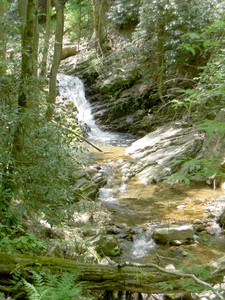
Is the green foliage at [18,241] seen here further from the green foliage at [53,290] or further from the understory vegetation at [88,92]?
the green foliage at [53,290]

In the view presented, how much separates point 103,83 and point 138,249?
1309 centimetres

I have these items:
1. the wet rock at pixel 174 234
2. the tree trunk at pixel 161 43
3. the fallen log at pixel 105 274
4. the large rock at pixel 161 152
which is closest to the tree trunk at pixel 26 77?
the fallen log at pixel 105 274

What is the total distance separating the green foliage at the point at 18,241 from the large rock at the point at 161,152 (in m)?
5.68

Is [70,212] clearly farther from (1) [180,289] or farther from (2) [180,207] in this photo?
(2) [180,207]

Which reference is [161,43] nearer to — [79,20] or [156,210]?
[79,20]

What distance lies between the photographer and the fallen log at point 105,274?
361 centimetres

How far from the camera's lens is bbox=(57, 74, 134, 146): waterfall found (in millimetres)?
15828

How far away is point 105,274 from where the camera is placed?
3826 mm

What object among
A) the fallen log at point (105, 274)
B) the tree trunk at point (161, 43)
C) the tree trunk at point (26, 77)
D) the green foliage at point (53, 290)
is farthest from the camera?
the tree trunk at point (161, 43)

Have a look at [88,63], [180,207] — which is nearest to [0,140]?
[180,207]

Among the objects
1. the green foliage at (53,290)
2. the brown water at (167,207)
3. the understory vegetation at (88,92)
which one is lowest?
the brown water at (167,207)

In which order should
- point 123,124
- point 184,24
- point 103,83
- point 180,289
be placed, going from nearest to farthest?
point 180,289 < point 184,24 < point 123,124 < point 103,83

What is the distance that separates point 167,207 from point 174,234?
1.74 m

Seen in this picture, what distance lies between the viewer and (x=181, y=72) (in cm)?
1541
